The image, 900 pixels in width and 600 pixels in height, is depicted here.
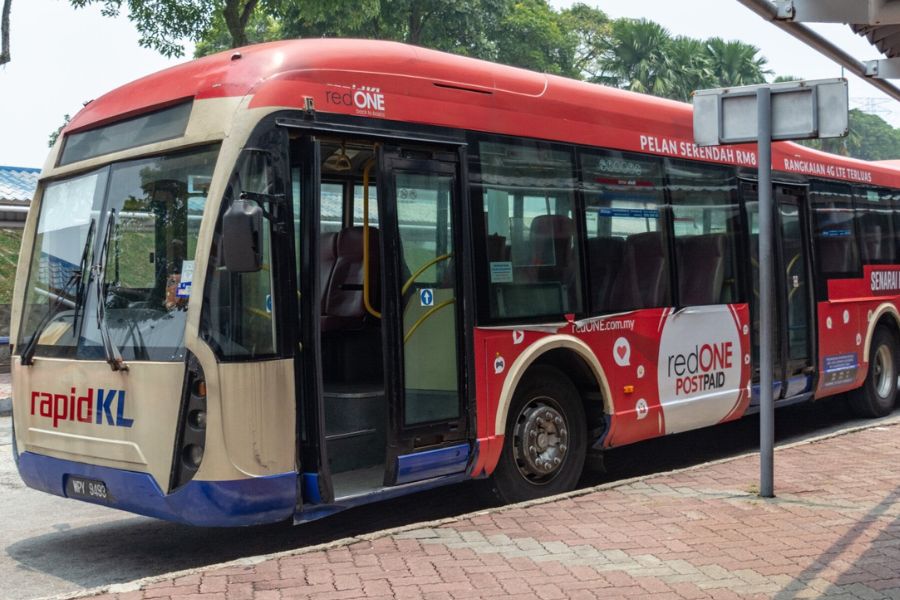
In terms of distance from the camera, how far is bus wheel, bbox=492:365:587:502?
7.55 m

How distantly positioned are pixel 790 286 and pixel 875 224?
258cm

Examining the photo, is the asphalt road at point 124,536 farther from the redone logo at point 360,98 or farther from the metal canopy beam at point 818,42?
the metal canopy beam at point 818,42

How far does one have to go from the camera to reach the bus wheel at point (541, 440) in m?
7.55

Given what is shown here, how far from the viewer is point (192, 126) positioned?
20.2 feet

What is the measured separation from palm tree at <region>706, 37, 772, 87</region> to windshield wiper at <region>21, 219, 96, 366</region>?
4591 centimetres

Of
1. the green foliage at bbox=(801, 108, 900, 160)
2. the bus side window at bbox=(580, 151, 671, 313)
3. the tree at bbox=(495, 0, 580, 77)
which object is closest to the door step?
the bus side window at bbox=(580, 151, 671, 313)

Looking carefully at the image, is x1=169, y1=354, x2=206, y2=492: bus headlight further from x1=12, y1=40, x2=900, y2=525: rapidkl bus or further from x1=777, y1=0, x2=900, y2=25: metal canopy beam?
x1=777, y1=0, x2=900, y2=25: metal canopy beam

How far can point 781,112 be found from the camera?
7.31 meters

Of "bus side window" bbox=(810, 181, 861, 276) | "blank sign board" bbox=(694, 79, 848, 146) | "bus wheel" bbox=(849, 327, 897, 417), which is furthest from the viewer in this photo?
"bus wheel" bbox=(849, 327, 897, 417)

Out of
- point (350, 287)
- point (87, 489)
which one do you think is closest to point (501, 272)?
point (350, 287)

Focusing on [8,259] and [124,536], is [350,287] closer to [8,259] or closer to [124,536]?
[124,536]

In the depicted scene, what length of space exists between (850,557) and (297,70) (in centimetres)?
399

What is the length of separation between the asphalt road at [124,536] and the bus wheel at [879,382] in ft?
12.6

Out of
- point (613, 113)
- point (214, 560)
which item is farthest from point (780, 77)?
point (214, 560)
